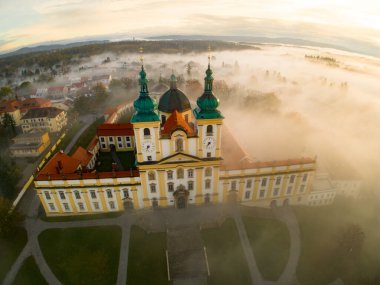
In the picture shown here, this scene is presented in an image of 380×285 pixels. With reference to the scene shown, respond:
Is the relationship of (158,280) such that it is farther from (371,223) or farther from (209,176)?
(371,223)

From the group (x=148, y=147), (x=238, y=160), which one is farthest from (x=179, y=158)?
(x=238, y=160)

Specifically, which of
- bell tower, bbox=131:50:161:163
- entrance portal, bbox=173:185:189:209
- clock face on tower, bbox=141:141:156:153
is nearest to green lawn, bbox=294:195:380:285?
entrance portal, bbox=173:185:189:209

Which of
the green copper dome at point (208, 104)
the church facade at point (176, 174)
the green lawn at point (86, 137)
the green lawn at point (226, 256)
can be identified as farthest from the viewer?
the green lawn at point (86, 137)

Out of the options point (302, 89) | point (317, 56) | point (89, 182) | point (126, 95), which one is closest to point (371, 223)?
point (89, 182)

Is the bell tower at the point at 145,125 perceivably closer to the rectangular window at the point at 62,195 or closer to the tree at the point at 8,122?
the rectangular window at the point at 62,195

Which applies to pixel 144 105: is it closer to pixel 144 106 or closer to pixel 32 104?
pixel 144 106

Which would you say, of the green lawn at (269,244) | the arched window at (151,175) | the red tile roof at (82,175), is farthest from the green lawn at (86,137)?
the green lawn at (269,244)

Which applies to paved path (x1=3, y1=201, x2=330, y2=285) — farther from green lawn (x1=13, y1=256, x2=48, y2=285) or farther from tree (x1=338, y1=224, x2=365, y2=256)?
tree (x1=338, y1=224, x2=365, y2=256)
